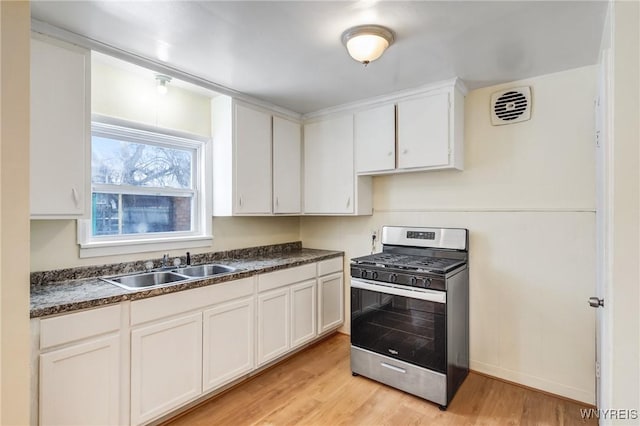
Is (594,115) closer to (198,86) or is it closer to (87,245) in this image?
(198,86)

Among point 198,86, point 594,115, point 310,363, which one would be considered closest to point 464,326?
point 310,363

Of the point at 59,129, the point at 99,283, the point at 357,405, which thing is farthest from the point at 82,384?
the point at 357,405

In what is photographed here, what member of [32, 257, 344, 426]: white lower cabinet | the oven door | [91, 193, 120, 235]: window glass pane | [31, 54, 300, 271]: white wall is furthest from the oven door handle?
[91, 193, 120, 235]: window glass pane

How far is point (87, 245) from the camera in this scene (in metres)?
2.21

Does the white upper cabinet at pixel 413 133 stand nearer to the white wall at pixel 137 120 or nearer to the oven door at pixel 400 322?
the oven door at pixel 400 322

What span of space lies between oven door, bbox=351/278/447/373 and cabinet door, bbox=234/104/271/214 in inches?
45.6

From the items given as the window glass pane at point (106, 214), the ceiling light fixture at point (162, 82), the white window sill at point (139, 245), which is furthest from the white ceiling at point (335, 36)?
the white window sill at point (139, 245)

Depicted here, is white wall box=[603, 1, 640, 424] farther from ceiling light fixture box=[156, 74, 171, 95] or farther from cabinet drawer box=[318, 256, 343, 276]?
ceiling light fixture box=[156, 74, 171, 95]

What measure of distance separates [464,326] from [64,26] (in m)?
3.37

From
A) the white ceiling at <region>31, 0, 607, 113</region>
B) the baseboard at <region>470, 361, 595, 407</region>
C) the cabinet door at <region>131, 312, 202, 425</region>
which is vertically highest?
the white ceiling at <region>31, 0, 607, 113</region>

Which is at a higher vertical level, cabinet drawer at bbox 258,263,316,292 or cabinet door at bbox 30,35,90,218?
cabinet door at bbox 30,35,90,218

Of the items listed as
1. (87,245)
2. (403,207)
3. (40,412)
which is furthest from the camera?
(403,207)

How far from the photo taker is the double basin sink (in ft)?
7.47

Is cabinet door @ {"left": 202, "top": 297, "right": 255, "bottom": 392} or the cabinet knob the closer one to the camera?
the cabinet knob
